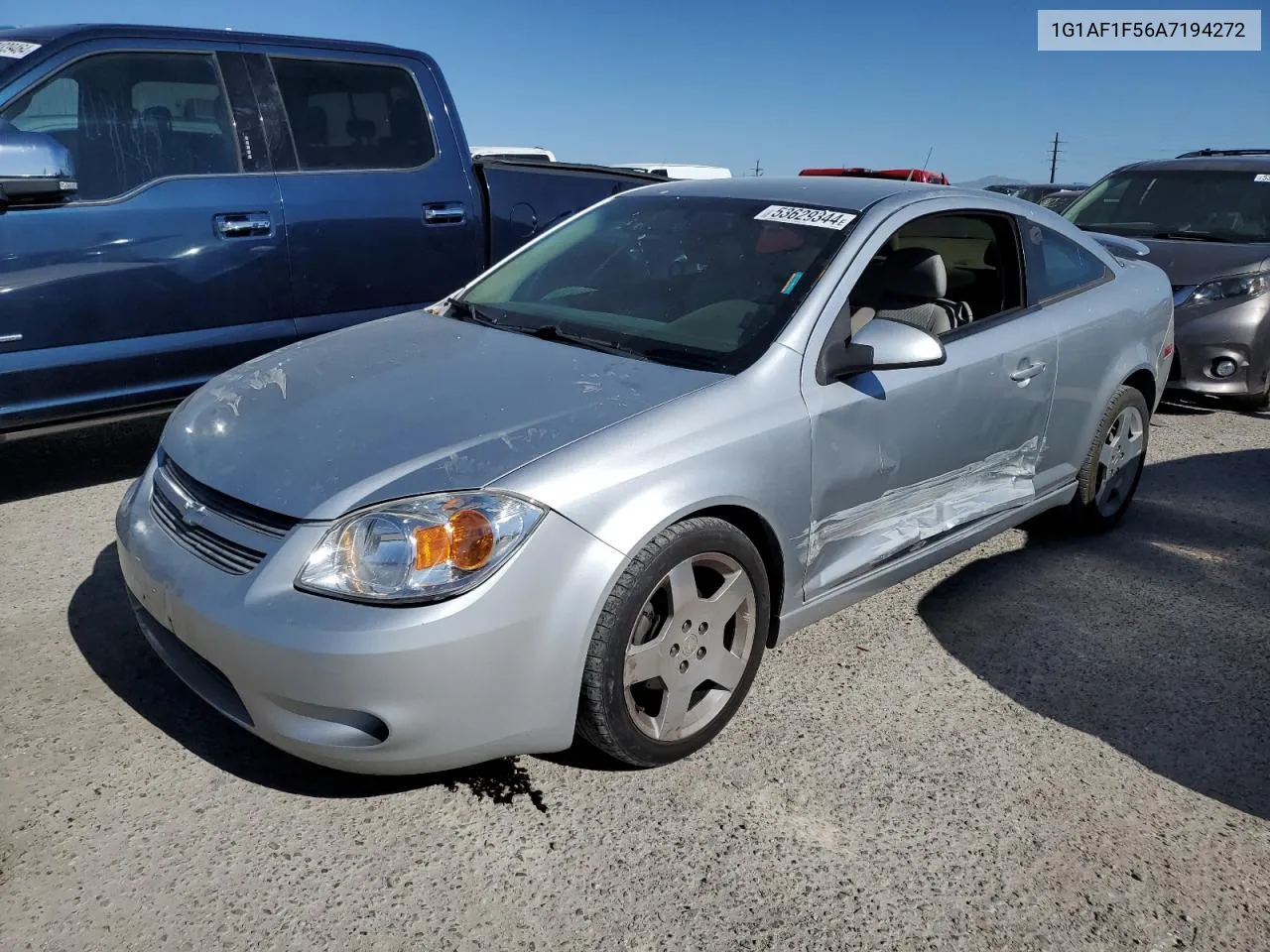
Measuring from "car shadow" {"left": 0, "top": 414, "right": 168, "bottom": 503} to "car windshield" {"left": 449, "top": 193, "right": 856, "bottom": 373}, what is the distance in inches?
83.6

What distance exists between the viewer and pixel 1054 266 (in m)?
4.05

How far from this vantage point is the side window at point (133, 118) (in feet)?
14.2

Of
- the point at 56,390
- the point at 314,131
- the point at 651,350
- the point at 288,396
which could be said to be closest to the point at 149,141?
the point at 314,131

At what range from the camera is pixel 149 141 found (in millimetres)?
4551

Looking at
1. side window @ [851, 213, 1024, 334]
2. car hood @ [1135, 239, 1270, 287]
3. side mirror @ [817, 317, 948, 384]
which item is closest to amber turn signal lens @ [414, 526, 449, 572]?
side mirror @ [817, 317, 948, 384]

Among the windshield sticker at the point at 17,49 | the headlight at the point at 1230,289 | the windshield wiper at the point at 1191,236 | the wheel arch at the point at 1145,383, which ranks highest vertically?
the windshield sticker at the point at 17,49

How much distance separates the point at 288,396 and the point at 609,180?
3.68m

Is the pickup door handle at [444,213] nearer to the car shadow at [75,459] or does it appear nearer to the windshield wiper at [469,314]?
the car shadow at [75,459]

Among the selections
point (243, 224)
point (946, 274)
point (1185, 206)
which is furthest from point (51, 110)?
point (1185, 206)

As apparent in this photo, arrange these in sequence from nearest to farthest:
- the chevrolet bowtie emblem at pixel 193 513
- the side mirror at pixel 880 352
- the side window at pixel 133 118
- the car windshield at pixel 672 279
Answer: the chevrolet bowtie emblem at pixel 193 513 → the side mirror at pixel 880 352 → the car windshield at pixel 672 279 → the side window at pixel 133 118

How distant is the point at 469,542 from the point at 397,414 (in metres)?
0.58

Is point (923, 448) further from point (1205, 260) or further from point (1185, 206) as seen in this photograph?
point (1185, 206)

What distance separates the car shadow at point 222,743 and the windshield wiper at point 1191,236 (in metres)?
6.50

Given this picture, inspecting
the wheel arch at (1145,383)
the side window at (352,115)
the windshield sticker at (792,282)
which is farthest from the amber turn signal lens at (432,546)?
the side window at (352,115)
